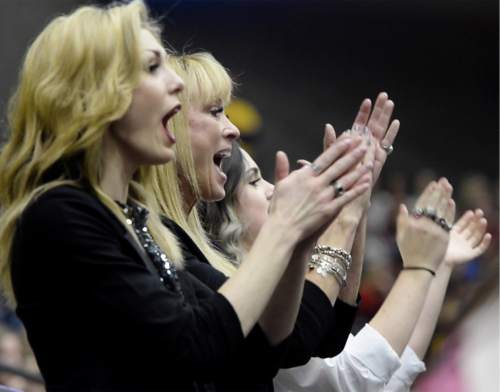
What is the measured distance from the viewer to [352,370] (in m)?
3.21

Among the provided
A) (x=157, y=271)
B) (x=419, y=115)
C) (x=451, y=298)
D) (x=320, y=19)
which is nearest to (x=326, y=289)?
(x=157, y=271)

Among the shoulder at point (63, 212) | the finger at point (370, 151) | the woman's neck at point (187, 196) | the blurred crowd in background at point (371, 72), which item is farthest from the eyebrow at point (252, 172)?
the blurred crowd in background at point (371, 72)

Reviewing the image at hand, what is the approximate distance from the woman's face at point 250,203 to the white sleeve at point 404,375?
0.57 meters

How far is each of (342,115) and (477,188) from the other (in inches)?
105

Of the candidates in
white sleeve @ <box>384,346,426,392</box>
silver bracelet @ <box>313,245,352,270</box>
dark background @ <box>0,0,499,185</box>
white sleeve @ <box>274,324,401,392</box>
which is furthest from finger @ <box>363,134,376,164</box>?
dark background @ <box>0,0,499,185</box>

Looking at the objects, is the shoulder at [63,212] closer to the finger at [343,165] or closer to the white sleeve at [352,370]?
the finger at [343,165]

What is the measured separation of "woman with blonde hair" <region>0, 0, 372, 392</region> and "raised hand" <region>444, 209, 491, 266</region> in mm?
1418

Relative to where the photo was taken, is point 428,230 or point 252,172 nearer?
point 428,230

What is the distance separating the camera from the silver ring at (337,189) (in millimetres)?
2332

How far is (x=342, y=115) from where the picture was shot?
13430mm

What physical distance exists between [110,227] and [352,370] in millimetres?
1144

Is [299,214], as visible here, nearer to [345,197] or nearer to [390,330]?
[345,197]

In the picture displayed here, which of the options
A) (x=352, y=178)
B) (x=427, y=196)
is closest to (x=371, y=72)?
(x=427, y=196)

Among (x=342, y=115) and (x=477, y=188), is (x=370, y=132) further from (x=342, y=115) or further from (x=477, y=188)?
(x=342, y=115)
